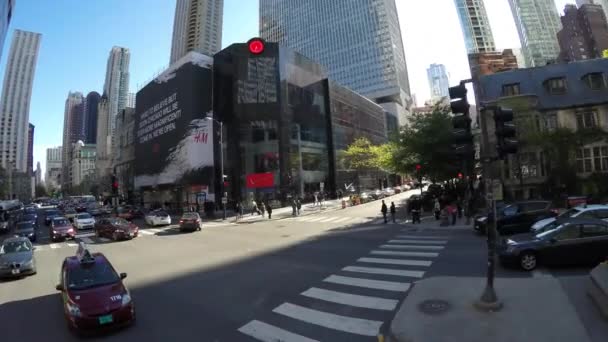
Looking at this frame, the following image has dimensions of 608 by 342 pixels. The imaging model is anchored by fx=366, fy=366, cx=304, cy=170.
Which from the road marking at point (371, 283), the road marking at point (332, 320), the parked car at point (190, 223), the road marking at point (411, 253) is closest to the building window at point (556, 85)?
the road marking at point (411, 253)

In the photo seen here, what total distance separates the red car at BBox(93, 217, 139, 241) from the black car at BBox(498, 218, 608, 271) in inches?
902

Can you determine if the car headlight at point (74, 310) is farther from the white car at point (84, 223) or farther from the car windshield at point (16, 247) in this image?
the white car at point (84, 223)

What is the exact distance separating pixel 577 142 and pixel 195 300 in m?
34.2

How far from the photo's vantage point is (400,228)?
23203 mm

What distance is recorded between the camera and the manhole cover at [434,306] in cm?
780

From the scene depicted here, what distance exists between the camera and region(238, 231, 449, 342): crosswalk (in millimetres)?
7297

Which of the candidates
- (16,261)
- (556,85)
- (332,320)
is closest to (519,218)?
(332,320)

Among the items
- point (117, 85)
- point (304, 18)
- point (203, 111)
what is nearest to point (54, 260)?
point (203, 111)

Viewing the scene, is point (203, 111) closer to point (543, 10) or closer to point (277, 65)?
point (277, 65)

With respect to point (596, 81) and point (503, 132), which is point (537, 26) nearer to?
point (596, 81)

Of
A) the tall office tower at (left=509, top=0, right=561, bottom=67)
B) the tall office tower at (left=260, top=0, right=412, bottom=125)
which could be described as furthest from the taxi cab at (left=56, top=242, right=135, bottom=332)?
the tall office tower at (left=509, top=0, right=561, bottom=67)

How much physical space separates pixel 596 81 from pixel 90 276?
45.6 m

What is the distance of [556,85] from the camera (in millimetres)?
37438

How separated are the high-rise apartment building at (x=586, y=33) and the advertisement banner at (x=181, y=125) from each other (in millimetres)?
134426
